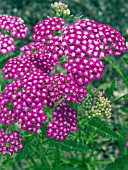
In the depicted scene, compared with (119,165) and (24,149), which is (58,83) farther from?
(119,165)

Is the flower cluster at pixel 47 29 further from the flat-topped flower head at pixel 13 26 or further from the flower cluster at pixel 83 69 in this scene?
the flower cluster at pixel 83 69

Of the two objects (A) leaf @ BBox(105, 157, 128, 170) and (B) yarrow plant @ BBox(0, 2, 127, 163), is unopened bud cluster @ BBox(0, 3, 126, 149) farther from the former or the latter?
(A) leaf @ BBox(105, 157, 128, 170)

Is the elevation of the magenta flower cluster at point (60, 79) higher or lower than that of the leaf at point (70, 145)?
higher

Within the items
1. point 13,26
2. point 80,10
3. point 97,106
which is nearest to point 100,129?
point 97,106

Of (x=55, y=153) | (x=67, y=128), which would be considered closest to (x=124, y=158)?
(x=55, y=153)

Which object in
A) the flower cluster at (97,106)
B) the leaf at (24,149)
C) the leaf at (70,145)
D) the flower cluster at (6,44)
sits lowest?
the leaf at (24,149)

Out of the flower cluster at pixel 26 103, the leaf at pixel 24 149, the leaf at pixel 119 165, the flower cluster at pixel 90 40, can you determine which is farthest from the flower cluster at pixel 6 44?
the leaf at pixel 119 165

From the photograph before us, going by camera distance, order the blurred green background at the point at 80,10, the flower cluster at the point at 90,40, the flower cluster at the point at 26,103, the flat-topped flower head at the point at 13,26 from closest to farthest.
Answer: the flower cluster at the point at 26,103 → the flower cluster at the point at 90,40 → the flat-topped flower head at the point at 13,26 → the blurred green background at the point at 80,10
